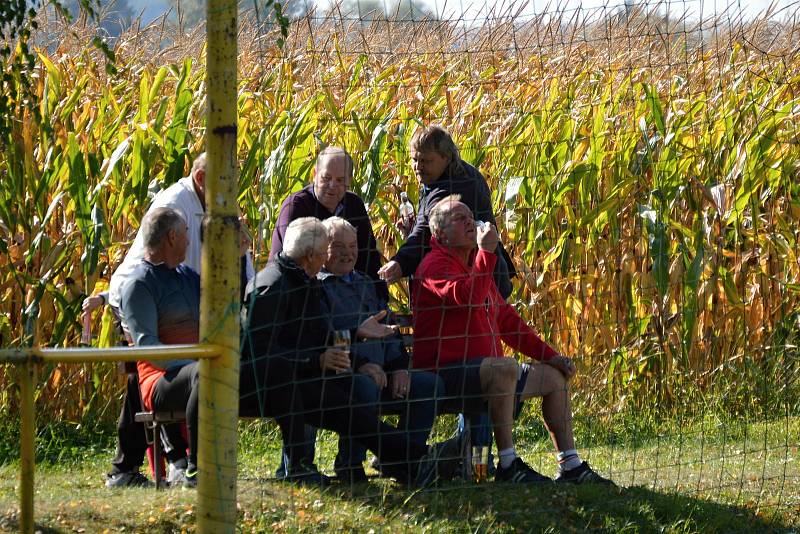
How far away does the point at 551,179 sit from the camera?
7.29m

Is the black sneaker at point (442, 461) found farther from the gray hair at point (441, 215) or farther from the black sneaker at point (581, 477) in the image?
the gray hair at point (441, 215)

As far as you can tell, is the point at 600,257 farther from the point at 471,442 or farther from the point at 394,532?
the point at 394,532

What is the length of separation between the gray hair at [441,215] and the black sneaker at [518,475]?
1142 mm

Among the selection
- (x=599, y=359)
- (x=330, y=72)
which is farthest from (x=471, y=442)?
(x=330, y=72)

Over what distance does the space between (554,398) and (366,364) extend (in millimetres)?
965

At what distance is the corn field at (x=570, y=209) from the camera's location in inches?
275

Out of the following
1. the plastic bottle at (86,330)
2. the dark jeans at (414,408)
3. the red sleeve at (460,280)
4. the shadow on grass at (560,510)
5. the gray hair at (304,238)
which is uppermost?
the gray hair at (304,238)

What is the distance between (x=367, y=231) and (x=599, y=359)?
1968mm

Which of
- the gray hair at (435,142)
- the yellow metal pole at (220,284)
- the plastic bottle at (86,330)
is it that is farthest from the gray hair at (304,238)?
the plastic bottle at (86,330)

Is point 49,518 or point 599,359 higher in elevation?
point 599,359

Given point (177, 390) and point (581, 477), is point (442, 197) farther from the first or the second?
point (177, 390)

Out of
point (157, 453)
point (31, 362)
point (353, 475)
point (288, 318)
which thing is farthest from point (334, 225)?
point (31, 362)

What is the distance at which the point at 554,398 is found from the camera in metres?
5.73

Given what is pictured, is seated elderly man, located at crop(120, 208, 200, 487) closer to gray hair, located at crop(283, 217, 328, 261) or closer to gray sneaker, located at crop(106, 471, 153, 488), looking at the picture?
gray sneaker, located at crop(106, 471, 153, 488)
